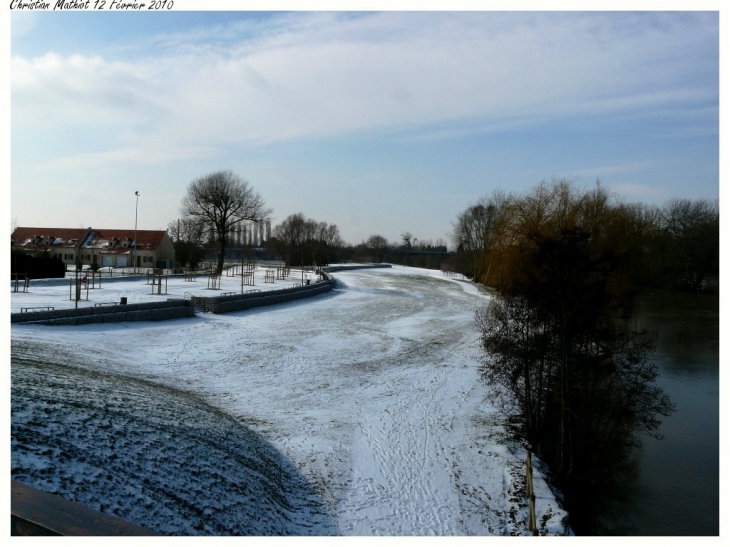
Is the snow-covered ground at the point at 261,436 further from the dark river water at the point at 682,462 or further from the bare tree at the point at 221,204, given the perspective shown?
the bare tree at the point at 221,204

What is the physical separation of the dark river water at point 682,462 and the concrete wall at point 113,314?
66.3ft

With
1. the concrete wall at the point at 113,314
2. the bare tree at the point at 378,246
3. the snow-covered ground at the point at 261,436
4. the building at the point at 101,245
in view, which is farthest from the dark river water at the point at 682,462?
the bare tree at the point at 378,246

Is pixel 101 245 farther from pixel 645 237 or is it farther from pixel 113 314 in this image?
pixel 645 237

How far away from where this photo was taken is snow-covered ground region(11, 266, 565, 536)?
909cm

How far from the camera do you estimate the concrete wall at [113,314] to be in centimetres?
2125

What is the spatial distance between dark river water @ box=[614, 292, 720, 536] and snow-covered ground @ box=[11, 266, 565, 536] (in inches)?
92.5

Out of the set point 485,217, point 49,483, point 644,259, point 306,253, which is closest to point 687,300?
point 644,259

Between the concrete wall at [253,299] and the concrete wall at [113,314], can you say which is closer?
the concrete wall at [113,314]

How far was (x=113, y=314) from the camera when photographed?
81.5 ft

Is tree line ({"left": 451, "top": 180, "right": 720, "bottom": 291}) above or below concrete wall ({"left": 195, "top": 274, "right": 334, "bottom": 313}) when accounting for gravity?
above

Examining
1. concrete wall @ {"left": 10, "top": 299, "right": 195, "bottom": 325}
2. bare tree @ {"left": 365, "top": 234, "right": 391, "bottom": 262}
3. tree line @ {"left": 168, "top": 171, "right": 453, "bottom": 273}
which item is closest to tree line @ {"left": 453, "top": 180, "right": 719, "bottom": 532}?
concrete wall @ {"left": 10, "top": 299, "right": 195, "bottom": 325}

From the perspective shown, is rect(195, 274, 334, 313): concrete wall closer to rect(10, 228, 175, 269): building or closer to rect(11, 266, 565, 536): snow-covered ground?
rect(11, 266, 565, 536): snow-covered ground

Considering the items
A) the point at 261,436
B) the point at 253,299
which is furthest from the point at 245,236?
the point at 261,436

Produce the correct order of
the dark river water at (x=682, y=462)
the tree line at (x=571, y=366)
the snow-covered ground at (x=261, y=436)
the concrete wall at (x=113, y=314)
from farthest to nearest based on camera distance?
1. the concrete wall at (x=113, y=314)
2. the tree line at (x=571, y=366)
3. the dark river water at (x=682, y=462)
4. the snow-covered ground at (x=261, y=436)
